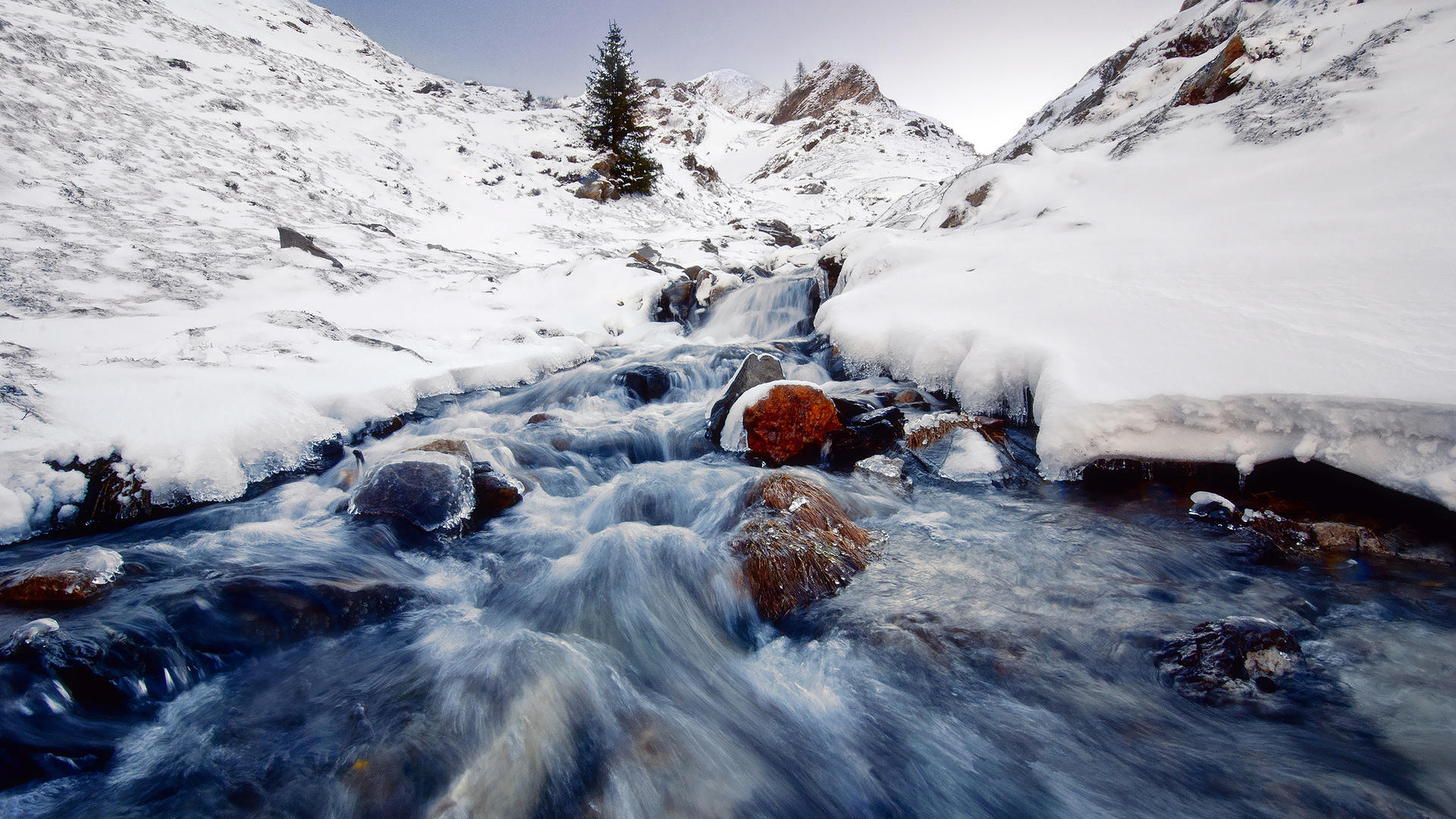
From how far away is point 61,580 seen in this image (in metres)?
1.97

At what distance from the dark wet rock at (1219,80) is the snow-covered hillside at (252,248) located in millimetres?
7861

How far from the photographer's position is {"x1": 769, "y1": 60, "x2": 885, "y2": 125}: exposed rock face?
5084 cm

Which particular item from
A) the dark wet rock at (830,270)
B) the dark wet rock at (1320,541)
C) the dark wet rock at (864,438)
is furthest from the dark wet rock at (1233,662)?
the dark wet rock at (830,270)

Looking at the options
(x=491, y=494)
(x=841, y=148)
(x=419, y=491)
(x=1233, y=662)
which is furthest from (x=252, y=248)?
(x=841, y=148)

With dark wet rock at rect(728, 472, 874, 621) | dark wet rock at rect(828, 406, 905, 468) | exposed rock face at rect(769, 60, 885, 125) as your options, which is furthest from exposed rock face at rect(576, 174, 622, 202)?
exposed rock face at rect(769, 60, 885, 125)

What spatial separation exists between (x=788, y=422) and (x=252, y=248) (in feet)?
27.7

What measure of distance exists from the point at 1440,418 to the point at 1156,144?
20.1ft

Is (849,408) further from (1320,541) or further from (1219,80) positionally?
(1219,80)

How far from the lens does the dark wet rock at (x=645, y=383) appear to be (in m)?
5.91

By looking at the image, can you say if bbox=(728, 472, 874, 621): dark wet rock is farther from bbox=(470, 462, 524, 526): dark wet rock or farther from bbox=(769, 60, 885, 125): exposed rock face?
bbox=(769, 60, 885, 125): exposed rock face

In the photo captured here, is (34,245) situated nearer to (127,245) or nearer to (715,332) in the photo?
(127,245)

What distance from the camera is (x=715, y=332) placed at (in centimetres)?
874

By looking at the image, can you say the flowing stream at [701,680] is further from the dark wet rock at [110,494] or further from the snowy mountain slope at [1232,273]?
the snowy mountain slope at [1232,273]

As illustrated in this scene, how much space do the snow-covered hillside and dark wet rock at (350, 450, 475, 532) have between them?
31.1 inches
